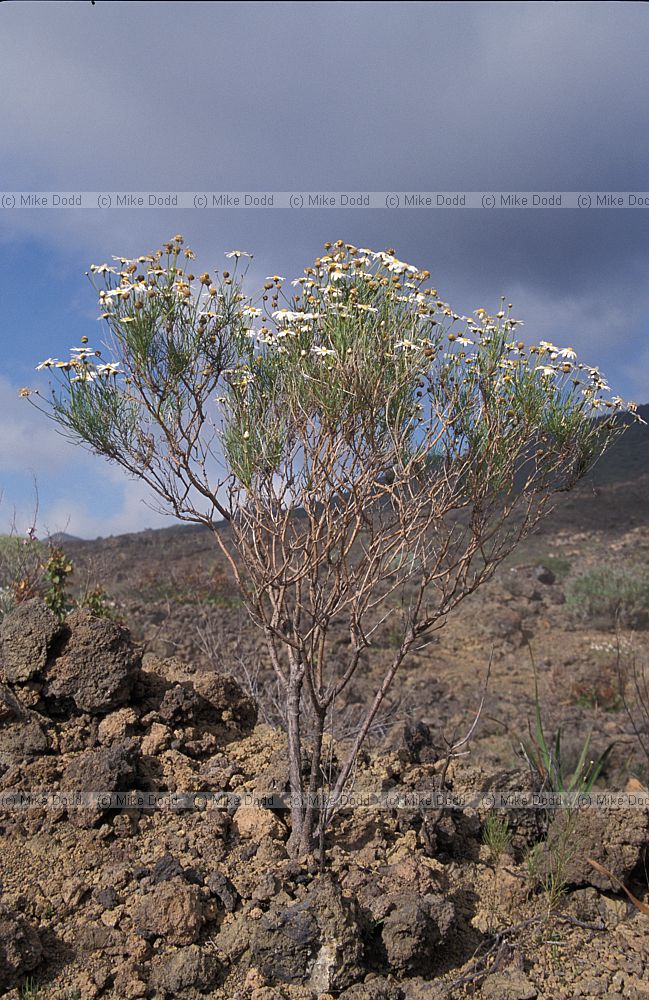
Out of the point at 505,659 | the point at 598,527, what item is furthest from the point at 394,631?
the point at 598,527

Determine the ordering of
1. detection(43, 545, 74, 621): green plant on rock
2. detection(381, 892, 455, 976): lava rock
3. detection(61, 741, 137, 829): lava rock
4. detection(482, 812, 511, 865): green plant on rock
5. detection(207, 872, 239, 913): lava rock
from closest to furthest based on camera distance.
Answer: detection(381, 892, 455, 976): lava rock
detection(207, 872, 239, 913): lava rock
detection(61, 741, 137, 829): lava rock
detection(482, 812, 511, 865): green plant on rock
detection(43, 545, 74, 621): green plant on rock

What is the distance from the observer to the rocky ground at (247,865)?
405 cm

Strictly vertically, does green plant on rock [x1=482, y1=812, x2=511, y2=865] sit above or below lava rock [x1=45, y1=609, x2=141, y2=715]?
below

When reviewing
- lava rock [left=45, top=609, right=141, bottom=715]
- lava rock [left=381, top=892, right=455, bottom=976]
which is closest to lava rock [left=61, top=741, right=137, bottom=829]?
lava rock [left=45, top=609, right=141, bottom=715]

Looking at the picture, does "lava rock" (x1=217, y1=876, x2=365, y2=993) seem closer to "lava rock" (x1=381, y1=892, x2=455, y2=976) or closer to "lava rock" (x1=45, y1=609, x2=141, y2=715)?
"lava rock" (x1=381, y1=892, x2=455, y2=976)

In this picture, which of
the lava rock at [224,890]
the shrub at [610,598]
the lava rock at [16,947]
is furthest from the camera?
the shrub at [610,598]

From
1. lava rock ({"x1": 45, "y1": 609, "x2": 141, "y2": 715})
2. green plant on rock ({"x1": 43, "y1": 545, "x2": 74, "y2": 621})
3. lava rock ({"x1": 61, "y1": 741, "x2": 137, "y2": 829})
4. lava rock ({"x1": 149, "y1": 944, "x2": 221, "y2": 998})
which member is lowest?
lava rock ({"x1": 149, "y1": 944, "x2": 221, "y2": 998})

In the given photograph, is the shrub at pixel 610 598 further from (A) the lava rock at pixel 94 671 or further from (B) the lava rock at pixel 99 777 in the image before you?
(B) the lava rock at pixel 99 777

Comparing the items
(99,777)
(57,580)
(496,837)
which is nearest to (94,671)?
(99,777)

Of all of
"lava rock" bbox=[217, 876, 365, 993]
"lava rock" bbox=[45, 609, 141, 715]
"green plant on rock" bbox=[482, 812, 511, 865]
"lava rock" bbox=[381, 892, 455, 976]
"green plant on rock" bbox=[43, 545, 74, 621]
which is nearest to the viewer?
"lava rock" bbox=[217, 876, 365, 993]

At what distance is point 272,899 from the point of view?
440 centimetres

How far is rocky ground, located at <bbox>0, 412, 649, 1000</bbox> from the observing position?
4047 mm

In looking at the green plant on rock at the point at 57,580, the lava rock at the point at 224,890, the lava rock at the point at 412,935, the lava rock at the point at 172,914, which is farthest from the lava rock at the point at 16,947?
the green plant on rock at the point at 57,580

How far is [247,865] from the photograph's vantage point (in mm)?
4762
